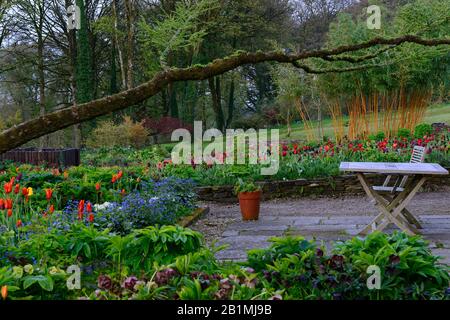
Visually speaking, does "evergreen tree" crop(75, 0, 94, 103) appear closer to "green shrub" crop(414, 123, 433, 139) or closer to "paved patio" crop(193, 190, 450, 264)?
"green shrub" crop(414, 123, 433, 139)

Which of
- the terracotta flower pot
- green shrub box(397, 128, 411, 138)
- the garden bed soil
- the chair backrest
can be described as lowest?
the garden bed soil

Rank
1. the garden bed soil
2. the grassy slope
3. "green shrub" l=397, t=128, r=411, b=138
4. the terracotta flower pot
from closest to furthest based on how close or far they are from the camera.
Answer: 1. the garden bed soil
2. the terracotta flower pot
3. "green shrub" l=397, t=128, r=411, b=138
4. the grassy slope

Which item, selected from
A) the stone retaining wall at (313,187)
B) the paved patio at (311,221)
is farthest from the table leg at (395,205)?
the stone retaining wall at (313,187)

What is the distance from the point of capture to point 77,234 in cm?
343

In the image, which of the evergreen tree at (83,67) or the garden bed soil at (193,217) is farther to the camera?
the evergreen tree at (83,67)

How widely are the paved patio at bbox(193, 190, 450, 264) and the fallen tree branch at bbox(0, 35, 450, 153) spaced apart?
2.69 meters

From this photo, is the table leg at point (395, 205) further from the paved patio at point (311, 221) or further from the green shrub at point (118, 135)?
the green shrub at point (118, 135)

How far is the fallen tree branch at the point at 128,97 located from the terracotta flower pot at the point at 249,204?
14.6 feet

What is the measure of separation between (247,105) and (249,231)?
26068mm

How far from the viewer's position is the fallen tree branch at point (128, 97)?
83.7 inches

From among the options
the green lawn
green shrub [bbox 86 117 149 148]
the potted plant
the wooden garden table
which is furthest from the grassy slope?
the wooden garden table

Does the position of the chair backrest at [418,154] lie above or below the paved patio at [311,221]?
above

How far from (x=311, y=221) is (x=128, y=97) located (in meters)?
4.85

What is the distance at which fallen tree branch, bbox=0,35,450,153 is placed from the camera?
213 cm
